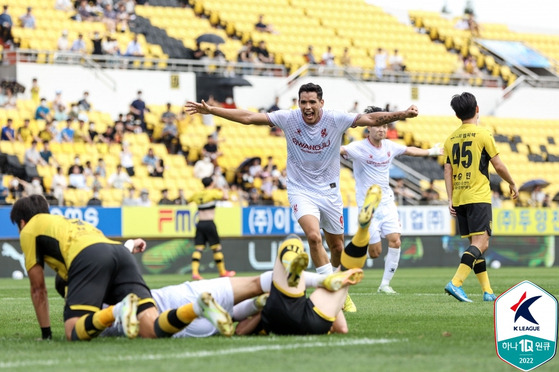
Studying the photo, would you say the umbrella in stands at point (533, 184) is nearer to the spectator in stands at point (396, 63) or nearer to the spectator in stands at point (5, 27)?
the spectator in stands at point (396, 63)

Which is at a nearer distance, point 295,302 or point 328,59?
point 295,302

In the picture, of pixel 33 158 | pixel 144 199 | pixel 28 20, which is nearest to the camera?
pixel 33 158

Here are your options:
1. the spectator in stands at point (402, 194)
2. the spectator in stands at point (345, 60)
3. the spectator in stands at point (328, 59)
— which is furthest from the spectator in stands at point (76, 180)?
the spectator in stands at point (345, 60)

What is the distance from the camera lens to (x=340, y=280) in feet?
26.5

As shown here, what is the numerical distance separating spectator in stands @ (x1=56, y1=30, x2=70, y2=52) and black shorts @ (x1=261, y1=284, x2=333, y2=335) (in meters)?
22.8

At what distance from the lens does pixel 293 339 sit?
7.95 meters

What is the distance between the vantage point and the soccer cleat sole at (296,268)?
7770 mm

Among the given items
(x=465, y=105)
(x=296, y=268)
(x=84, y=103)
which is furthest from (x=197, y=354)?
(x=84, y=103)

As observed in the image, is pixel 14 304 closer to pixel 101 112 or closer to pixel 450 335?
pixel 450 335

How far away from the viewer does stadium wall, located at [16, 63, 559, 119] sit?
96.5 ft

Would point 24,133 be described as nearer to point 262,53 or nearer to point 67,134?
point 67,134

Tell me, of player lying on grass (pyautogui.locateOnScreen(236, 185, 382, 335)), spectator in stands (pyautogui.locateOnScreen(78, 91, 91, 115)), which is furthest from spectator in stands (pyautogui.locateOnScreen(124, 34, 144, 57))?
player lying on grass (pyautogui.locateOnScreen(236, 185, 382, 335))

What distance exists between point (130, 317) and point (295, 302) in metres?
1.26

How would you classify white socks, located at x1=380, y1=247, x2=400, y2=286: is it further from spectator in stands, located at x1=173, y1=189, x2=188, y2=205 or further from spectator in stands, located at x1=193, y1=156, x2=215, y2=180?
spectator in stands, located at x1=193, y1=156, x2=215, y2=180
